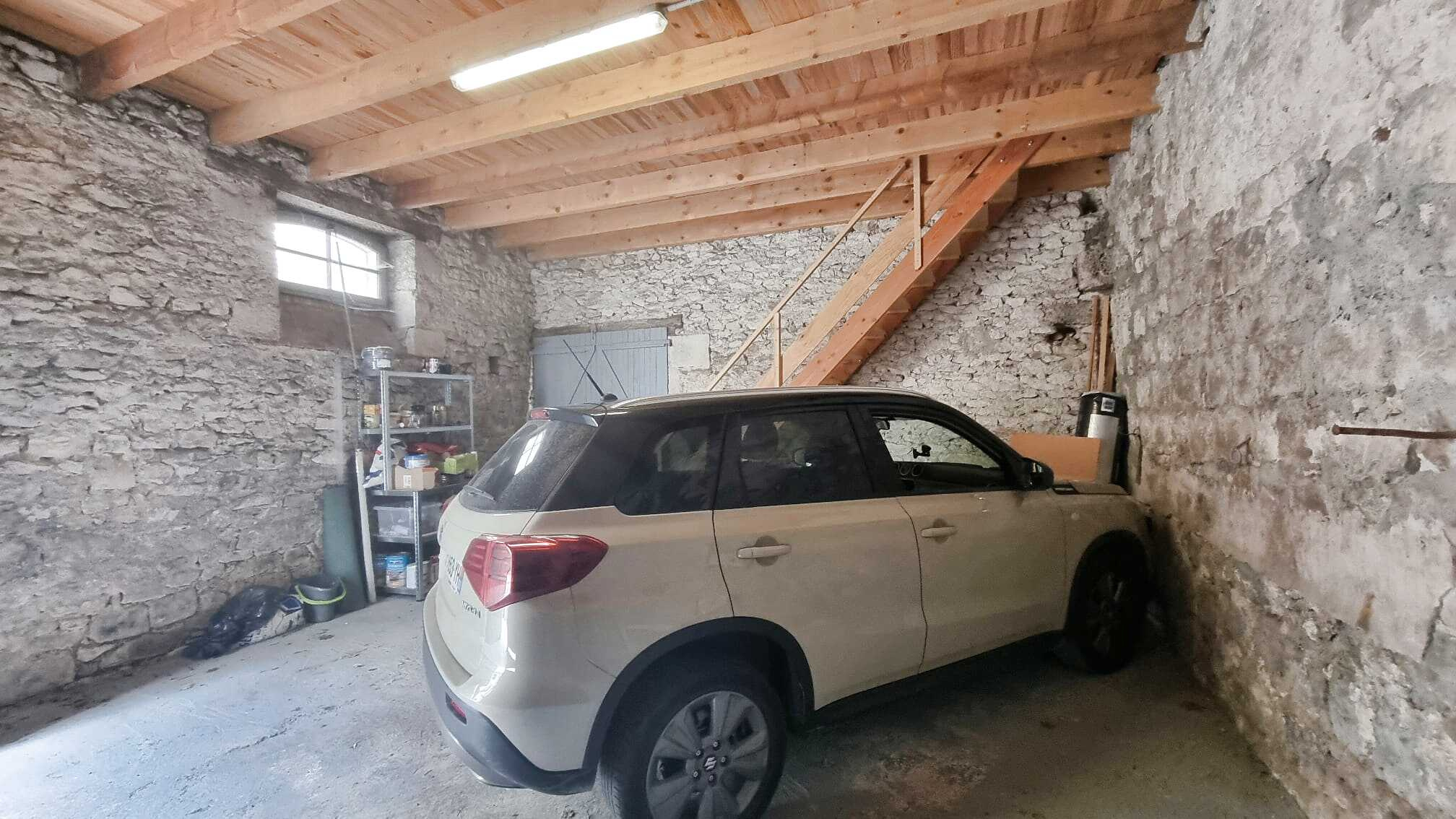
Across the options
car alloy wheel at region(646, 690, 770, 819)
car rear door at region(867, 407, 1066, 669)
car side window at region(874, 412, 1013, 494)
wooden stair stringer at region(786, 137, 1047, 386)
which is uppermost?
wooden stair stringer at region(786, 137, 1047, 386)

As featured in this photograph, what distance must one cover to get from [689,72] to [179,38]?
8.54 feet

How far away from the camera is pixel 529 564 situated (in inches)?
63.4

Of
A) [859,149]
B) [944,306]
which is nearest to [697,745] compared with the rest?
[859,149]

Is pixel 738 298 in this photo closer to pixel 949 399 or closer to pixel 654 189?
pixel 654 189

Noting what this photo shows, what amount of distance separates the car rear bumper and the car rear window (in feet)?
1.93

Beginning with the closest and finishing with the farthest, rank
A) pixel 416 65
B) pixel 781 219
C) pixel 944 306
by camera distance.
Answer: pixel 416 65, pixel 944 306, pixel 781 219

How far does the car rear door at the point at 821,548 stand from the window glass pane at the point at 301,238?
15.1 ft

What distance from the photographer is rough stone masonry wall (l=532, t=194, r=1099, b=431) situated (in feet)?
17.4

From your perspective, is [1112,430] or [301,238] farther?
[301,238]

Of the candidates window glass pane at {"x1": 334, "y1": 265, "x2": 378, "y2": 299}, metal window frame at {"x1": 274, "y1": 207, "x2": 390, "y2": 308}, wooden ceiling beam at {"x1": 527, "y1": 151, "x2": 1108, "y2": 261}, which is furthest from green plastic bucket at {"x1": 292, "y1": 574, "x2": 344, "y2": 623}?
wooden ceiling beam at {"x1": 527, "y1": 151, "x2": 1108, "y2": 261}

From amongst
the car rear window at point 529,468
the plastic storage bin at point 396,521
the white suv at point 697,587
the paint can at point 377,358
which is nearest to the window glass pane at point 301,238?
the paint can at point 377,358

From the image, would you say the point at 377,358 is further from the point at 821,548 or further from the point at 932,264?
the point at 932,264

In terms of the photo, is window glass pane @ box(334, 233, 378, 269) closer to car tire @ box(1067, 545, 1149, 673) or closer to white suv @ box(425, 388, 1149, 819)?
white suv @ box(425, 388, 1149, 819)

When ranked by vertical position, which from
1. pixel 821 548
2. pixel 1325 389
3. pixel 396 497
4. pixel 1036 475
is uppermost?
pixel 1325 389
